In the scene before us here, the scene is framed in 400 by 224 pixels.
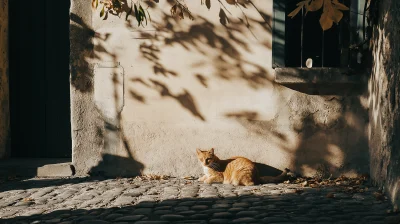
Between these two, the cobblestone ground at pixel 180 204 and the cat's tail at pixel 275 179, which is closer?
the cobblestone ground at pixel 180 204

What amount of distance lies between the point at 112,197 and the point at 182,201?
31.5 inches

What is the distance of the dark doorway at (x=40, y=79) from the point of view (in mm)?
8172

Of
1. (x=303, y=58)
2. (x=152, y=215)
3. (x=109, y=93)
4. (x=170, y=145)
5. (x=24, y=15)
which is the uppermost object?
(x=24, y=15)

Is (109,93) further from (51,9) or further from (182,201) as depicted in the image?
(182,201)

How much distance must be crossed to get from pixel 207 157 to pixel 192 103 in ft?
2.69

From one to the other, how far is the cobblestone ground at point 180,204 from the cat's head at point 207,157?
30 centimetres

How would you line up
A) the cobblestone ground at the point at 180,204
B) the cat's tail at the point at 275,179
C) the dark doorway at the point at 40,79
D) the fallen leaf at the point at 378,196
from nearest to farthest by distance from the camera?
the cobblestone ground at the point at 180,204 → the fallen leaf at the point at 378,196 → the cat's tail at the point at 275,179 → the dark doorway at the point at 40,79

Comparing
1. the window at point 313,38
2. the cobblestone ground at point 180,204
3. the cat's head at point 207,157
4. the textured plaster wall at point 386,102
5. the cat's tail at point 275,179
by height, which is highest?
the window at point 313,38

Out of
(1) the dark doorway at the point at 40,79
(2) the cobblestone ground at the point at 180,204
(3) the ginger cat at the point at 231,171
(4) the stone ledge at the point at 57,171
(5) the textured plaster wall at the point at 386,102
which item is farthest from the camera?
(1) the dark doorway at the point at 40,79

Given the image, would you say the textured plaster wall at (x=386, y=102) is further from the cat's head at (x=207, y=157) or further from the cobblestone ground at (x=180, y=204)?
the cat's head at (x=207, y=157)

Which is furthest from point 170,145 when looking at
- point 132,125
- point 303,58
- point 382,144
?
point 382,144

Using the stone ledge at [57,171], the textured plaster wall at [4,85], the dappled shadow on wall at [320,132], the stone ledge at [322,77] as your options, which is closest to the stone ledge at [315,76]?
the stone ledge at [322,77]

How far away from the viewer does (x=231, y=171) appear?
6.63m

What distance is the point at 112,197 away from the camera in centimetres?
586
